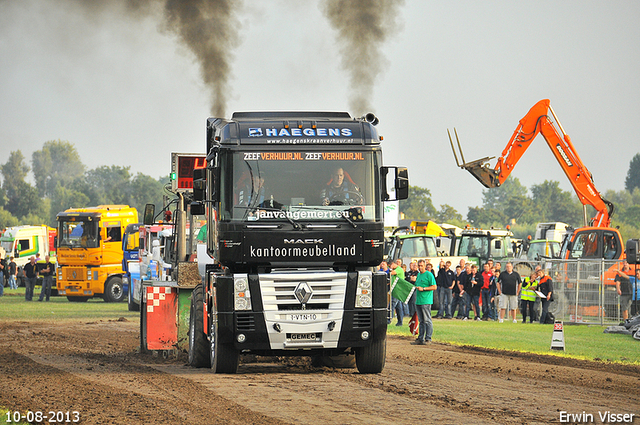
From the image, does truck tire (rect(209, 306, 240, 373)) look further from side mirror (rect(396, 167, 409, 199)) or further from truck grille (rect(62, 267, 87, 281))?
truck grille (rect(62, 267, 87, 281))

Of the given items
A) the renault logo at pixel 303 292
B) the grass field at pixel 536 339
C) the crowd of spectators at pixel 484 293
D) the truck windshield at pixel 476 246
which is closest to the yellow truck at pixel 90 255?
the crowd of spectators at pixel 484 293

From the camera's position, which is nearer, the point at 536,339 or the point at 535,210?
the point at 536,339

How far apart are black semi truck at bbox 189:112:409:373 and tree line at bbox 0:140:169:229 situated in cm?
11960

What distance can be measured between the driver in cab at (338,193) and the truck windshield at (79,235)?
82.4 feet

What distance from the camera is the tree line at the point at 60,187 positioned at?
145000 millimetres

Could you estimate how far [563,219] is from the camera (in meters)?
151

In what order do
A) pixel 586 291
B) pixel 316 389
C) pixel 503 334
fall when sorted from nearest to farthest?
pixel 316 389 < pixel 503 334 < pixel 586 291

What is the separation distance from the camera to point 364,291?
1183cm

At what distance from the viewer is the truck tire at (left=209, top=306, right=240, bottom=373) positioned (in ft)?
39.7

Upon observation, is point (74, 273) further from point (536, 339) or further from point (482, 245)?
point (536, 339)

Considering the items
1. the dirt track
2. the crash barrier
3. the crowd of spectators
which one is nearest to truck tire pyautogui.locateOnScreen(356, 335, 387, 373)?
the dirt track

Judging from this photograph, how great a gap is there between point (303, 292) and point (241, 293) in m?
0.84

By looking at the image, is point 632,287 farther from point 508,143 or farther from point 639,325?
point 508,143

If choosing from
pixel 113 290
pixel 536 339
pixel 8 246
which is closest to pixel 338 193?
pixel 536 339
